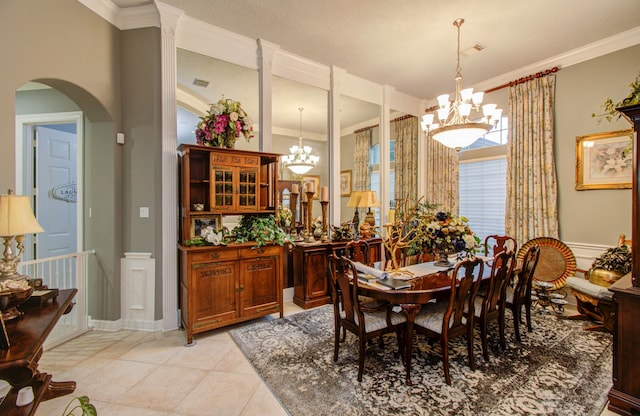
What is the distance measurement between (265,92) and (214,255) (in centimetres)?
220

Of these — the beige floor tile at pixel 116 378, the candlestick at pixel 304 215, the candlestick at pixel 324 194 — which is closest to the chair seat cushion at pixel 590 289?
the candlestick at pixel 324 194

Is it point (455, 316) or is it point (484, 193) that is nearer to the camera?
point (455, 316)

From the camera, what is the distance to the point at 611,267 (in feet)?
10.4

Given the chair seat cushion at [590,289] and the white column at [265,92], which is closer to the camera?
the chair seat cushion at [590,289]

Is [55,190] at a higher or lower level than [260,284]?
higher

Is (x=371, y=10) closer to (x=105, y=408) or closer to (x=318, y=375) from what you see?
(x=318, y=375)

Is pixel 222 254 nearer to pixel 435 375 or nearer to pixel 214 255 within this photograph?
pixel 214 255

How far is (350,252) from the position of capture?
10.2ft

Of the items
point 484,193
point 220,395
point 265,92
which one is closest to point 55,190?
point 265,92

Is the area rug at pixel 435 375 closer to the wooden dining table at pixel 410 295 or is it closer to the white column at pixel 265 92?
the wooden dining table at pixel 410 295

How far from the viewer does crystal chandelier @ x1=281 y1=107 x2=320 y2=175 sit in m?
4.28

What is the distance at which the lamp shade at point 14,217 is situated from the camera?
70.6 inches

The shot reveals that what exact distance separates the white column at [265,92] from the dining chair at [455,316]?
2.69m

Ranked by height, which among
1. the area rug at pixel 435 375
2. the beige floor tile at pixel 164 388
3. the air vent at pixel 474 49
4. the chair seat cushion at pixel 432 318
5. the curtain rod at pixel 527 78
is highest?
the air vent at pixel 474 49
